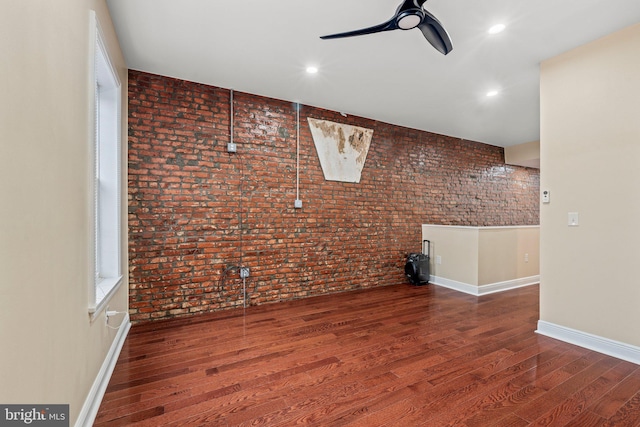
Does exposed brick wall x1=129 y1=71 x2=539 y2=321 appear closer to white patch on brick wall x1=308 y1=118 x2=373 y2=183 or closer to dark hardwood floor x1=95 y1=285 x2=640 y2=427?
white patch on brick wall x1=308 y1=118 x2=373 y2=183

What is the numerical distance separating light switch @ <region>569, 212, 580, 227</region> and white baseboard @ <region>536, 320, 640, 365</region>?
1003mm

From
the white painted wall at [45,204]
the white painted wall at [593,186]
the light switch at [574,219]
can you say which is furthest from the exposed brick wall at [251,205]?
the light switch at [574,219]

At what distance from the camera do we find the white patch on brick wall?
4410 millimetres

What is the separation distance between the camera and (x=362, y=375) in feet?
7.27

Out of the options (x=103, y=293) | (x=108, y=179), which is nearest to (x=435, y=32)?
(x=108, y=179)

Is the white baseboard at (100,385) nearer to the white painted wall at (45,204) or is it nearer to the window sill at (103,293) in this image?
the white painted wall at (45,204)

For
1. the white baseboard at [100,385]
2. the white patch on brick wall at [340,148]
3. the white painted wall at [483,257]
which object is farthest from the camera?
the white painted wall at [483,257]

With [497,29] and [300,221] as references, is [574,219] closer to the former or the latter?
[497,29]

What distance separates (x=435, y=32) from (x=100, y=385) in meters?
3.30

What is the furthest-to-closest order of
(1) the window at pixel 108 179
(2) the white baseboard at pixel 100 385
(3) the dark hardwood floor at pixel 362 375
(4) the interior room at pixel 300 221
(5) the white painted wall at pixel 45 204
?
(1) the window at pixel 108 179, (3) the dark hardwood floor at pixel 362 375, (2) the white baseboard at pixel 100 385, (4) the interior room at pixel 300 221, (5) the white painted wall at pixel 45 204

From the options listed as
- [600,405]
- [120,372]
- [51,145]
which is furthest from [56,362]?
[600,405]

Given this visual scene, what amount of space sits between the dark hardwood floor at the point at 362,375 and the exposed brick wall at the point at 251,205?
0.61 m

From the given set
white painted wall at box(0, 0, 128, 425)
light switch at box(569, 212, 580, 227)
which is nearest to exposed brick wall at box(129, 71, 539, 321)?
white painted wall at box(0, 0, 128, 425)

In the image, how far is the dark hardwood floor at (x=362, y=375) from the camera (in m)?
1.78
